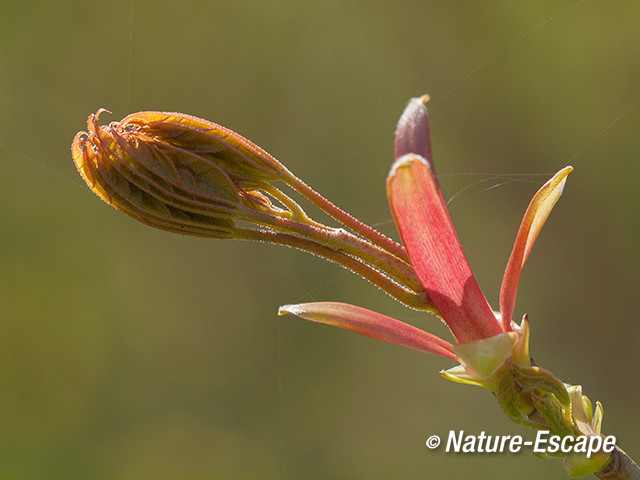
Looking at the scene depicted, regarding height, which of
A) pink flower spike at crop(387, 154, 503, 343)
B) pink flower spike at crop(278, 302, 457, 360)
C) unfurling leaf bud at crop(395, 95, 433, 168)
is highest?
unfurling leaf bud at crop(395, 95, 433, 168)

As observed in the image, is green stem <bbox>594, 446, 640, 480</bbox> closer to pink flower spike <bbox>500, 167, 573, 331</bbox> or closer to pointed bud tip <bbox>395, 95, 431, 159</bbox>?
pink flower spike <bbox>500, 167, 573, 331</bbox>

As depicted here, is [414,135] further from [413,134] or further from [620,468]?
[620,468]

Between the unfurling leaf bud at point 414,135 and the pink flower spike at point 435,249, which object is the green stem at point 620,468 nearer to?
the pink flower spike at point 435,249

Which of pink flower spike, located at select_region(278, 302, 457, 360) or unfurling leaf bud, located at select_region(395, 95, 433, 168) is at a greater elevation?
unfurling leaf bud, located at select_region(395, 95, 433, 168)

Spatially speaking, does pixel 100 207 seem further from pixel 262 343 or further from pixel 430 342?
pixel 430 342

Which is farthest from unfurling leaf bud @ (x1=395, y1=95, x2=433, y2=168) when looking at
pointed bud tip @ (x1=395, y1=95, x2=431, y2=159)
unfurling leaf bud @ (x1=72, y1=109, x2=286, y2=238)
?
unfurling leaf bud @ (x1=72, y1=109, x2=286, y2=238)

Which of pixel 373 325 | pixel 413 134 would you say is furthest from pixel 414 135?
pixel 373 325
